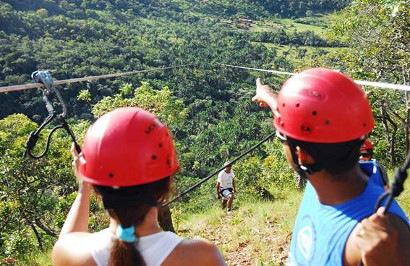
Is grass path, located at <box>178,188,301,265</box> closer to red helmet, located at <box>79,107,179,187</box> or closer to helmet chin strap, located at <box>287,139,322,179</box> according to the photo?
helmet chin strap, located at <box>287,139,322,179</box>

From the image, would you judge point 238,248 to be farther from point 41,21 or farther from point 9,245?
point 41,21

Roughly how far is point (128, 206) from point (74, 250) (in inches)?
12.6

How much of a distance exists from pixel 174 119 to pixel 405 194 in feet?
23.2

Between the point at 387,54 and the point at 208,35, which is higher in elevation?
the point at 387,54

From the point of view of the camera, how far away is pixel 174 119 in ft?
38.4

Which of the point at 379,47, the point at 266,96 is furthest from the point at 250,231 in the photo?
the point at 379,47

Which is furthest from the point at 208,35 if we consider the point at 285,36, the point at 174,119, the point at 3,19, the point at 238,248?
the point at 238,248

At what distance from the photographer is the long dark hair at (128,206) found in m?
1.33

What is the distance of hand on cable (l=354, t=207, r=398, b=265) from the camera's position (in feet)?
3.73

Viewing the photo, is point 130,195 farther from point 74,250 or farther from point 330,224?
point 330,224

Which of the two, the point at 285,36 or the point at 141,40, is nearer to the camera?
the point at 141,40

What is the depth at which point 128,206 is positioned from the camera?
137cm

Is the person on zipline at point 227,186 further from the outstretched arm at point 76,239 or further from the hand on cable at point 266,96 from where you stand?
the outstretched arm at point 76,239

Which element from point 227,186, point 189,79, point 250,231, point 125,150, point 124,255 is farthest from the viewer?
point 189,79
